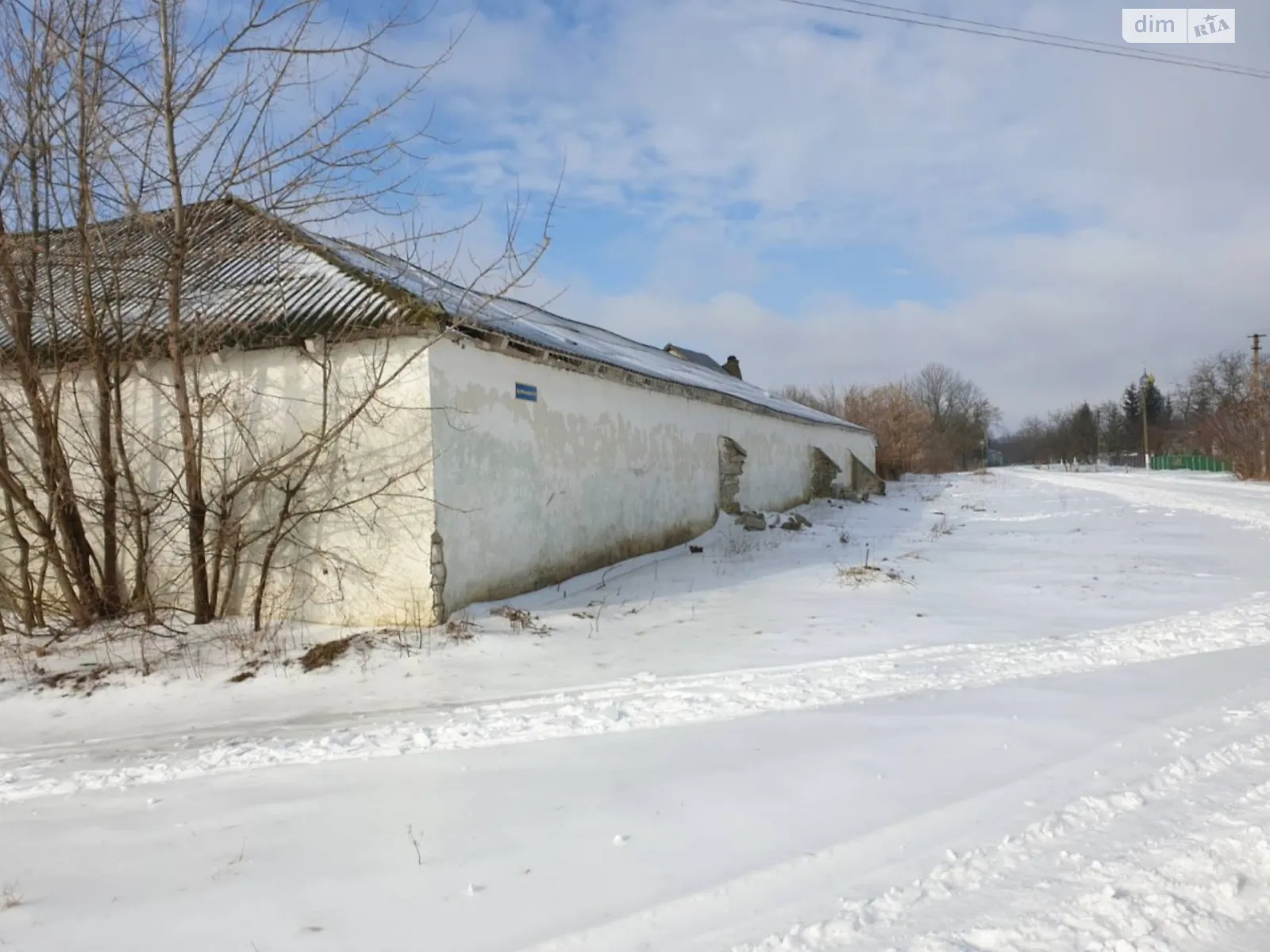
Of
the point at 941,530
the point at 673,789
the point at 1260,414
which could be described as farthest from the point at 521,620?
the point at 1260,414

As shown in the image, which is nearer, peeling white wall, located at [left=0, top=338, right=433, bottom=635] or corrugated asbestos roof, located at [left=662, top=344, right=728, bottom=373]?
peeling white wall, located at [left=0, top=338, right=433, bottom=635]

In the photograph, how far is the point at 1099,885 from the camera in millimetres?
2740

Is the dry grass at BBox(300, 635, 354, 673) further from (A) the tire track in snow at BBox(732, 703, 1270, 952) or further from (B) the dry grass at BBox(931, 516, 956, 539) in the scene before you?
(B) the dry grass at BBox(931, 516, 956, 539)

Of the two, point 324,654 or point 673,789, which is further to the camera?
point 324,654

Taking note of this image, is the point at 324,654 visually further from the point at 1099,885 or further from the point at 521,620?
the point at 1099,885

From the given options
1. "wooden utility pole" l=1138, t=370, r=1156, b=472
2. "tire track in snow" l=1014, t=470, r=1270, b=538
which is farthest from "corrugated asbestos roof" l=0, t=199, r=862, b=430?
"wooden utility pole" l=1138, t=370, r=1156, b=472

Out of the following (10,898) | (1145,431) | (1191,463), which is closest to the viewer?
(10,898)

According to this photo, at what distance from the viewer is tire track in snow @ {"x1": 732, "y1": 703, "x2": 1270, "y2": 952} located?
97.2 inches

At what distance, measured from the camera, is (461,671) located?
19.9 feet

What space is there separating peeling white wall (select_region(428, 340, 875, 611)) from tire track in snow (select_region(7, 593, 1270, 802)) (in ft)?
9.05

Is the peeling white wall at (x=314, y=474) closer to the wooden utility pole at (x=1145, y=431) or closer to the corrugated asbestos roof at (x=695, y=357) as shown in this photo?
the corrugated asbestos roof at (x=695, y=357)

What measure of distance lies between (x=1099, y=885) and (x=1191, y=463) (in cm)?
6661

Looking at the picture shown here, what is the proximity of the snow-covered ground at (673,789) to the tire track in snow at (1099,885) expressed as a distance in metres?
0.01

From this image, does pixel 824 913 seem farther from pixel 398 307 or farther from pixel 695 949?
pixel 398 307
